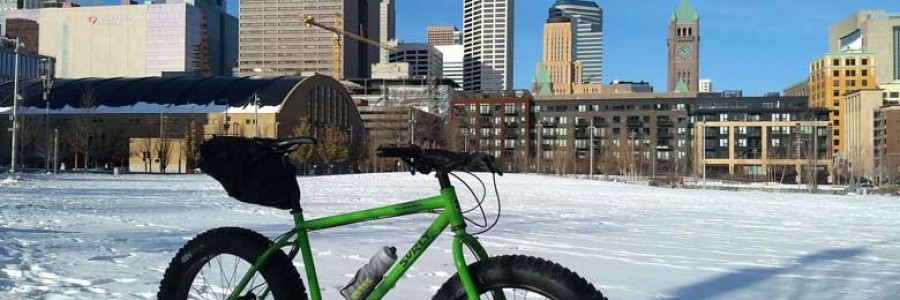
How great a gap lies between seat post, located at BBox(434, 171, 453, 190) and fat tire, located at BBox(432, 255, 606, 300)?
33cm

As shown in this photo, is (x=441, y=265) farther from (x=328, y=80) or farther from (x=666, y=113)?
(x=666, y=113)

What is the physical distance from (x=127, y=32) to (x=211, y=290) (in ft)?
646

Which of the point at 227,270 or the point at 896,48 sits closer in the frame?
the point at 227,270

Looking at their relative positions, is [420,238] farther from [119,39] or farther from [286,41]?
[119,39]

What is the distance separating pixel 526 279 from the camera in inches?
104

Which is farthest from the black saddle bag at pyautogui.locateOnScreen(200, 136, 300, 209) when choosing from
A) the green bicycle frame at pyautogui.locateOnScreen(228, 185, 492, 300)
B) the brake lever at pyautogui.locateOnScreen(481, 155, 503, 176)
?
the brake lever at pyautogui.locateOnScreen(481, 155, 503, 176)

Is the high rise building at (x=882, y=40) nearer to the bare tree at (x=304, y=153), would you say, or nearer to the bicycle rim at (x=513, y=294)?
the bare tree at (x=304, y=153)

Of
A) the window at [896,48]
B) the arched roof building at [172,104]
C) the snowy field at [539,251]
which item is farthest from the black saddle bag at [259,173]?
the window at [896,48]

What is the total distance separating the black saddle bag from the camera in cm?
351

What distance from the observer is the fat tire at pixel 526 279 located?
258cm

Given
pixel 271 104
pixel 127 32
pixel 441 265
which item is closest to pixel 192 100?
pixel 271 104

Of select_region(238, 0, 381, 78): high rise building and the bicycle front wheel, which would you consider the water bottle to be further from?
select_region(238, 0, 381, 78): high rise building

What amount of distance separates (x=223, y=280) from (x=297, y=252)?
0.56 meters

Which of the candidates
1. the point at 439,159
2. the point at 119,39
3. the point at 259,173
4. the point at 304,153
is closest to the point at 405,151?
the point at 439,159
